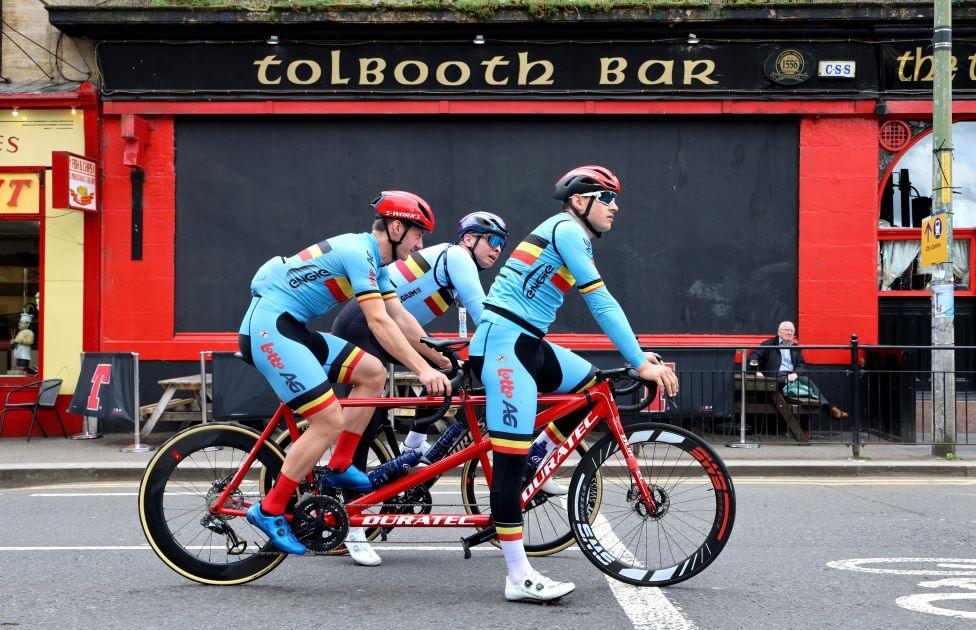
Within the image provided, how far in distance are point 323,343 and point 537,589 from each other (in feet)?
5.81

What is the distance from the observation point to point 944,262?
425 inches

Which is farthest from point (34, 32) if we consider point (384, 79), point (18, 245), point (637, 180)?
point (637, 180)

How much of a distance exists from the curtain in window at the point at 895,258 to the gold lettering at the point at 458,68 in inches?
272

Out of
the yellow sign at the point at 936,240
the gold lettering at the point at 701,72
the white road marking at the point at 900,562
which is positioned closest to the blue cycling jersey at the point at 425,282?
the white road marking at the point at 900,562

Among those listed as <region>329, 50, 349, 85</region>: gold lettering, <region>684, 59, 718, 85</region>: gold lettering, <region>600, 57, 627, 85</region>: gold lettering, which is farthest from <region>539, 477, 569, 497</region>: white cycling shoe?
<region>329, 50, 349, 85</region>: gold lettering

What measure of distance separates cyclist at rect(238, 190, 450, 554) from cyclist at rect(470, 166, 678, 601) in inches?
13.4

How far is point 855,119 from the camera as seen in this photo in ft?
44.8

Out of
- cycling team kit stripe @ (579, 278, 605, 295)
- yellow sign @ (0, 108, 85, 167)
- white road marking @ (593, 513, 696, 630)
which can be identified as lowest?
white road marking @ (593, 513, 696, 630)

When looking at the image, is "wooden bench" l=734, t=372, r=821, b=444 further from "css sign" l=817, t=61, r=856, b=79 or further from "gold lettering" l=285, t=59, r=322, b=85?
"gold lettering" l=285, t=59, r=322, b=85

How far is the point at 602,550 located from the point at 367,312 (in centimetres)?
174

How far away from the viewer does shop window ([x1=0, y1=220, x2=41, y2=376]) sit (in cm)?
1364

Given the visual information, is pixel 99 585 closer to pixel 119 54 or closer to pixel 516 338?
pixel 516 338

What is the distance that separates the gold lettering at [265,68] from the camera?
13.7m

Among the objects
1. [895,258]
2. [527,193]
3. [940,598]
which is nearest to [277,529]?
[940,598]
